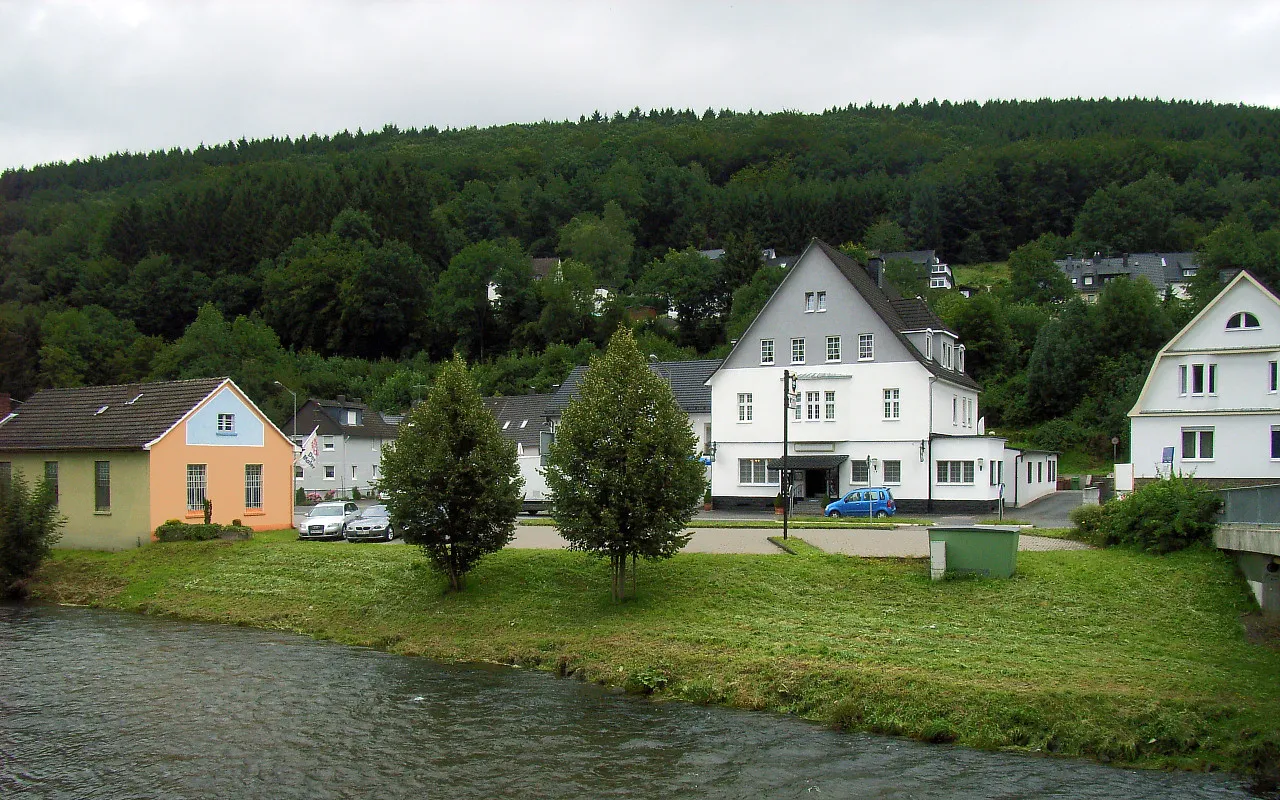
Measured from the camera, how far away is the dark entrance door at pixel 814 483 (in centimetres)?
5528

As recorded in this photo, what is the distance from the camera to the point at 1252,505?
2409 cm

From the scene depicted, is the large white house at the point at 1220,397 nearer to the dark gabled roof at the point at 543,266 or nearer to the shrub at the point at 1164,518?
the shrub at the point at 1164,518

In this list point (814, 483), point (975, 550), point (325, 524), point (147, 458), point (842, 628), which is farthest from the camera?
point (814, 483)

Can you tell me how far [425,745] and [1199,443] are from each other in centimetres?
4053

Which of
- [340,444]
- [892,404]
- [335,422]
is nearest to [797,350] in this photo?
[892,404]

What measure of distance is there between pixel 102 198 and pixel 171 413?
12369 centimetres

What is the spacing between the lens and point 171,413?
136 feet

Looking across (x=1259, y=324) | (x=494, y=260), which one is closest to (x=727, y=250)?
(x=494, y=260)

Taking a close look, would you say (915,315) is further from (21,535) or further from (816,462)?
(21,535)

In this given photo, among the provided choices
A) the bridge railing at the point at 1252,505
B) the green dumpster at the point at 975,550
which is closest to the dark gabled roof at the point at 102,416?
the green dumpster at the point at 975,550

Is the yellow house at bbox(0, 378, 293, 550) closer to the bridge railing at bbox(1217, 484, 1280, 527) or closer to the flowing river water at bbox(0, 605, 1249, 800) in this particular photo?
the flowing river water at bbox(0, 605, 1249, 800)

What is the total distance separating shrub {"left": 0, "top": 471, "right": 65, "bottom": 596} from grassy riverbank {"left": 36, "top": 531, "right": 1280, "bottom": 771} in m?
0.92

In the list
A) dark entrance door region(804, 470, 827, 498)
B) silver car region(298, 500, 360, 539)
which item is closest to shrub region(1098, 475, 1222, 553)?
dark entrance door region(804, 470, 827, 498)

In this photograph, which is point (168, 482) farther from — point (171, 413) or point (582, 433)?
point (582, 433)
